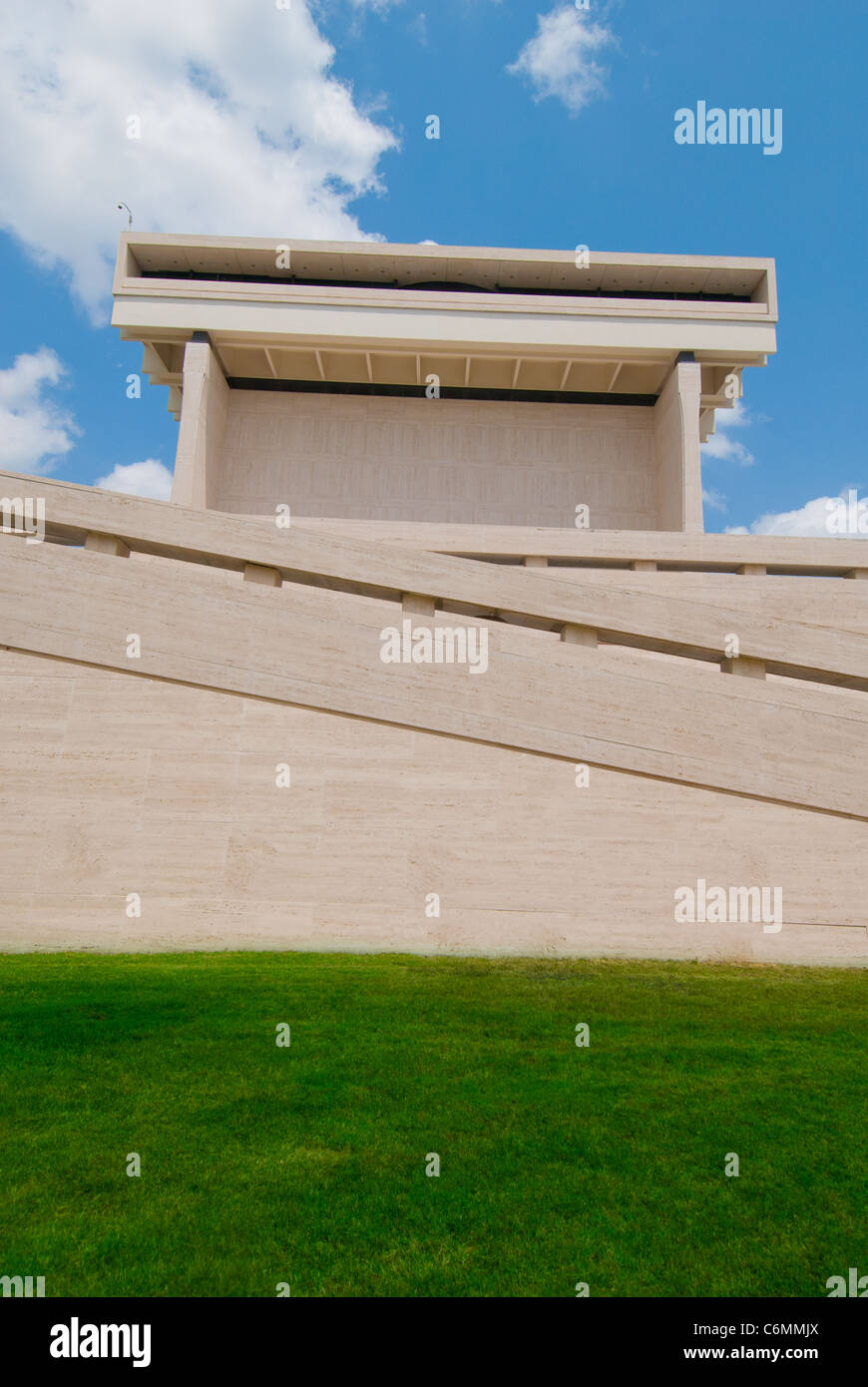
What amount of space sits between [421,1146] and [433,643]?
2.95 m

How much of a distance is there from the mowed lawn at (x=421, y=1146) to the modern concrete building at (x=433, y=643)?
200 centimetres

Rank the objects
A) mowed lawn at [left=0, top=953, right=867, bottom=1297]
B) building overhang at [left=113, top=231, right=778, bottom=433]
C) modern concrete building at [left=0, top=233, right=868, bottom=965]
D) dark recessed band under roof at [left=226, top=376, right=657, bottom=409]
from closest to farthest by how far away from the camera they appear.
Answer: modern concrete building at [left=0, top=233, right=868, bottom=965], mowed lawn at [left=0, top=953, right=867, bottom=1297], building overhang at [left=113, top=231, right=778, bottom=433], dark recessed band under roof at [left=226, top=376, right=657, bottom=409]

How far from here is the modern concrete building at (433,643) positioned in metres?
3.41

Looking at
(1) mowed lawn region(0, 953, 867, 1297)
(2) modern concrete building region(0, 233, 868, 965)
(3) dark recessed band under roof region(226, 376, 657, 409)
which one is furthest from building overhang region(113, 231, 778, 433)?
(1) mowed lawn region(0, 953, 867, 1297)

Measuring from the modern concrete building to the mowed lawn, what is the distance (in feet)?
6.58

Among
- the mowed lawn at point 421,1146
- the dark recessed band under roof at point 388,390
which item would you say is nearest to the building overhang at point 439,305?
the dark recessed band under roof at point 388,390

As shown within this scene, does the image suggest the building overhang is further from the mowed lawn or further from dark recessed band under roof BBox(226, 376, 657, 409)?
the mowed lawn

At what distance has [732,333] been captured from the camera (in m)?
21.7

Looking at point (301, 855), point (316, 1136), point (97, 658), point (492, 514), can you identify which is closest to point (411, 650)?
point (97, 658)

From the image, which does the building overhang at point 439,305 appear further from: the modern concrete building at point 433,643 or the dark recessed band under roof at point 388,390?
the dark recessed band under roof at point 388,390

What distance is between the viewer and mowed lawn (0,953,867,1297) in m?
3.71

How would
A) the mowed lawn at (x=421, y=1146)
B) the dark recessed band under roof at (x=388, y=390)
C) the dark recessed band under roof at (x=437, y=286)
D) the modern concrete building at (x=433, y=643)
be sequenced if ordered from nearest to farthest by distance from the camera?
the modern concrete building at (x=433, y=643) → the mowed lawn at (x=421, y=1146) → the dark recessed band under roof at (x=437, y=286) → the dark recessed band under roof at (x=388, y=390)

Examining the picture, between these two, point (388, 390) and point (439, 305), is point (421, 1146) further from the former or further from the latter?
point (388, 390)

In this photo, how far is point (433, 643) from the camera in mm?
3369
